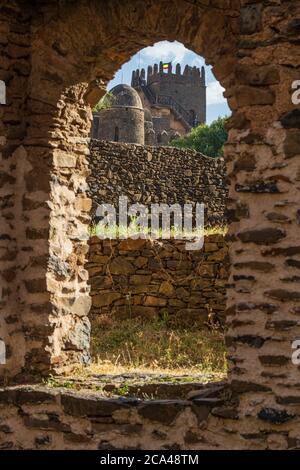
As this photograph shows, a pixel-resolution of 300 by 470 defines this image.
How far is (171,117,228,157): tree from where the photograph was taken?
3309cm

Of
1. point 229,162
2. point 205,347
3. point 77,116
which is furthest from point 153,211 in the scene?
point 229,162

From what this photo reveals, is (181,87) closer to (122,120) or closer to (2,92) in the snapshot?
(122,120)

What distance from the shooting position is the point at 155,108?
44.1 metres

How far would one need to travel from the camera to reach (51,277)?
16.7ft

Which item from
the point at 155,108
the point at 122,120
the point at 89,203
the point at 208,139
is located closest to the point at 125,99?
the point at 122,120

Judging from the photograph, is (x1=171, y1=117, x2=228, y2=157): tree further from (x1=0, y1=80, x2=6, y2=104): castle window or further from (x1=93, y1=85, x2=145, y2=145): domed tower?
(x1=0, y1=80, x2=6, y2=104): castle window

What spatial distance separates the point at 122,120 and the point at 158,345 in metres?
19.4

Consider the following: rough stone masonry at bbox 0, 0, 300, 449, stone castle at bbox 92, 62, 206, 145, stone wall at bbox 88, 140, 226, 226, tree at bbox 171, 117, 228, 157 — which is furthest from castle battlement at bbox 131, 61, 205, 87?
rough stone masonry at bbox 0, 0, 300, 449

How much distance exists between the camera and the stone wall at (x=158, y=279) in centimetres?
976

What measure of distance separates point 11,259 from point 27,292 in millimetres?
262

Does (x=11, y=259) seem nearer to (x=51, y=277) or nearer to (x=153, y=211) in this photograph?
(x=51, y=277)

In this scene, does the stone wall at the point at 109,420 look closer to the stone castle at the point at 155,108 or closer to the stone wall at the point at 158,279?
the stone wall at the point at 158,279

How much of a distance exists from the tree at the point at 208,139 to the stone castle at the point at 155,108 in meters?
1.57

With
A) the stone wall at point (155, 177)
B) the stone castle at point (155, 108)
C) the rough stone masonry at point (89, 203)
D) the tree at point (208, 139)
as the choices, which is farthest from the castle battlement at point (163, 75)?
the rough stone masonry at point (89, 203)
